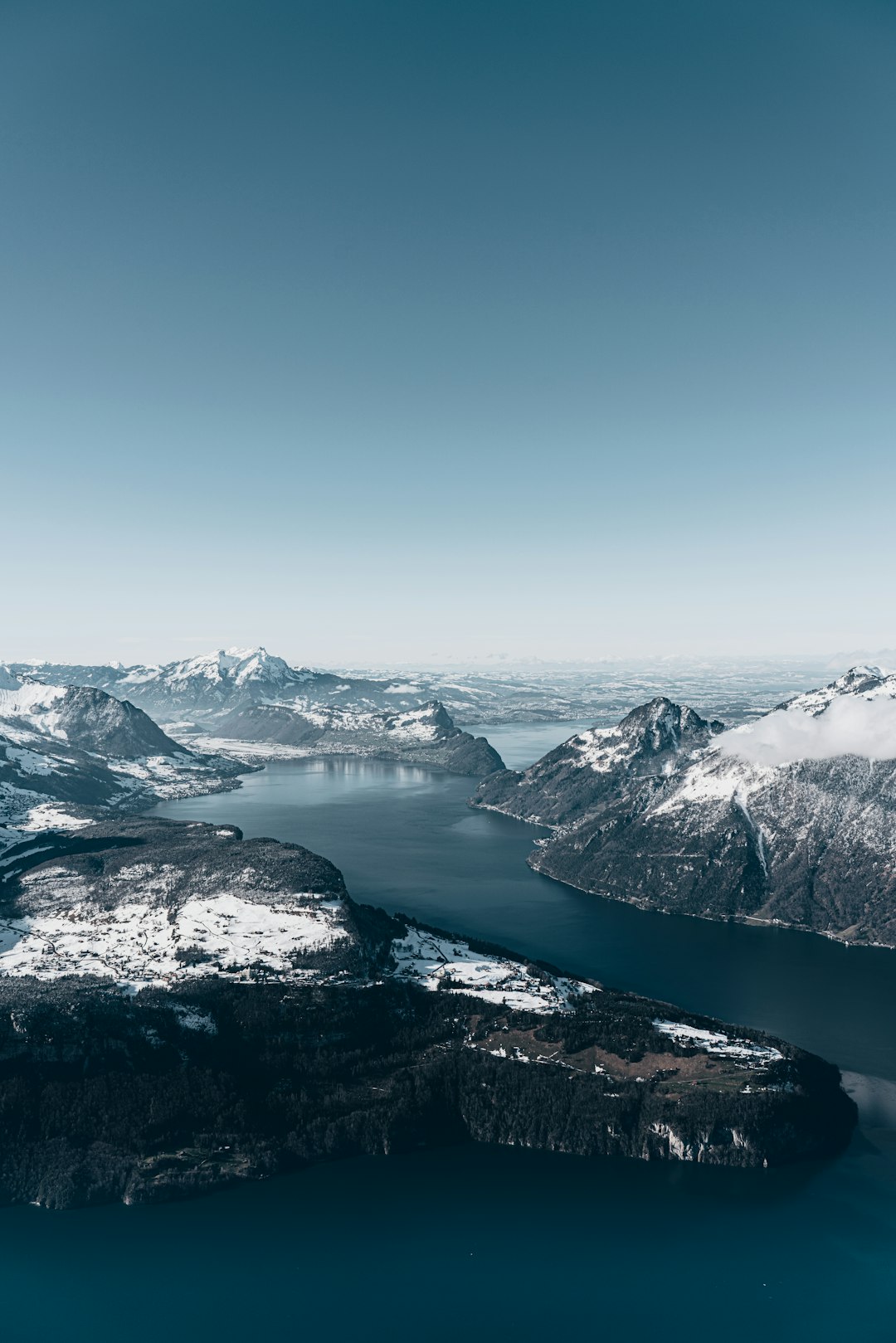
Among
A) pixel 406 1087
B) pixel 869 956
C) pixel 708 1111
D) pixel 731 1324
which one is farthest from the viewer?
pixel 869 956

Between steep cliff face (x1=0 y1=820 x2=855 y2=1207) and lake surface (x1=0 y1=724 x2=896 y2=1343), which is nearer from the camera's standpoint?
lake surface (x1=0 y1=724 x2=896 y2=1343)

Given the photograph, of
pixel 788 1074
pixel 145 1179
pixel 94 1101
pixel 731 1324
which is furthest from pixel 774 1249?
pixel 94 1101

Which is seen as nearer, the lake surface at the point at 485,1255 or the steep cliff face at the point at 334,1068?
the lake surface at the point at 485,1255

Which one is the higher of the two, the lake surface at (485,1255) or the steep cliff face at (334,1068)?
the steep cliff face at (334,1068)

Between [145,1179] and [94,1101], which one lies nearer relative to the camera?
[145,1179]

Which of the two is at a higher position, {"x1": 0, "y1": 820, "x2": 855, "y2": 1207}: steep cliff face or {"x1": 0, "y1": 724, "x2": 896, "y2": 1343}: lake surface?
{"x1": 0, "y1": 820, "x2": 855, "y2": 1207}: steep cliff face

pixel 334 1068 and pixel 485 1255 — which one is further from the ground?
pixel 334 1068

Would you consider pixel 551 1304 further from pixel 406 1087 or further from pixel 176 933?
pixel 176 933

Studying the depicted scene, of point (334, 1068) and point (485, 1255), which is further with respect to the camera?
point (334, 1068)
